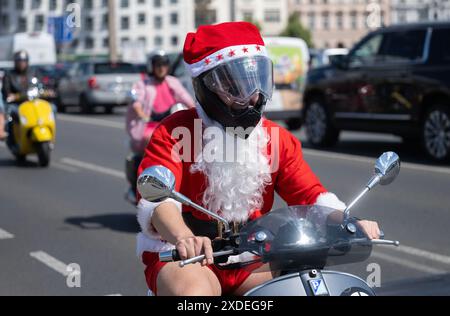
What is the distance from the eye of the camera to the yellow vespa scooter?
44.3 feet

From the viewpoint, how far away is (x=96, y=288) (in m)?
6.19

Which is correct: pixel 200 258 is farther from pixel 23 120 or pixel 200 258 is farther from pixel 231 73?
pixel 23 120

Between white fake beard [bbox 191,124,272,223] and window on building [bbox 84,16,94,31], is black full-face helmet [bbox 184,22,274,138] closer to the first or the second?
white fake beard [bbox 191,124,272,223]

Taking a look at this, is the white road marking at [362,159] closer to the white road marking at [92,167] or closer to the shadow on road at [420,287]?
the white road marking at [92,167]

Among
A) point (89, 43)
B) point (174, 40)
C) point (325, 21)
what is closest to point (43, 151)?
point (89, 43)

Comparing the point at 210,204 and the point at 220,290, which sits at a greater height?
the point at 210,204

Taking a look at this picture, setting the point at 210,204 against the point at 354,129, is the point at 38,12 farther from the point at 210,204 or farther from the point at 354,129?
the point at 210,204

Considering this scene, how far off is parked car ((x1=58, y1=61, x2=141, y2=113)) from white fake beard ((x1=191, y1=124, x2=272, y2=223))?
75.1ft

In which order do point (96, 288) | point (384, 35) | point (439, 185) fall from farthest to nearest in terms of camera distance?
point (384, 35)
point (439, 185)
point (96, 288)

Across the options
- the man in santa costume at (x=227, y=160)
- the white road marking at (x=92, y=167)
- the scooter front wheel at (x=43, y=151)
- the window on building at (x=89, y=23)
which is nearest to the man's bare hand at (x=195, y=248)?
the man in santa costume at (x=227, y=160)

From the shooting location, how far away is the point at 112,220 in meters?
9.02

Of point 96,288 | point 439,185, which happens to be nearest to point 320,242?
point 96,288

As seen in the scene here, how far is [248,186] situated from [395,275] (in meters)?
3.28

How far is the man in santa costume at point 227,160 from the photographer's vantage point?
3193 millimetres
